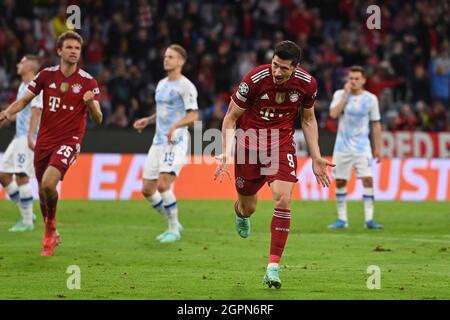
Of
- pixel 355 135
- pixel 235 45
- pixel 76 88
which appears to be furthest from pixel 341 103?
pixel 235 45

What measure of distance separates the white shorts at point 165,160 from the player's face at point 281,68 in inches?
184

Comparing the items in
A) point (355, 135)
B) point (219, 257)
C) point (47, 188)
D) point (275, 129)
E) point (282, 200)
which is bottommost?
point (219, 257)

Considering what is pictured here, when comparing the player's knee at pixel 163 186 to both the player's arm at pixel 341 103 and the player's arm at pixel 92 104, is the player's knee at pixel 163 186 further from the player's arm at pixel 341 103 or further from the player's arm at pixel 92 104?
the player's arm at pixel 341 103

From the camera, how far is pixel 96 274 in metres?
11.3

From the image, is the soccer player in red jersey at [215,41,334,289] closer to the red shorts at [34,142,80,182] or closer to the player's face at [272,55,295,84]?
the player's face at [272,55,295,84]

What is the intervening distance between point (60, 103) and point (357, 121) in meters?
6.39

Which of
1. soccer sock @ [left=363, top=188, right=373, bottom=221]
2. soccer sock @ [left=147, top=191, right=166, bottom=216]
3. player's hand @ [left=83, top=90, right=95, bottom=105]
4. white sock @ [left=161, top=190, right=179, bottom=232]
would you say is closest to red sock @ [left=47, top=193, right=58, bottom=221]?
player's hand @ [left=83, top=90, right=95, bottom=105]

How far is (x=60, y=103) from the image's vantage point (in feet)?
42.4

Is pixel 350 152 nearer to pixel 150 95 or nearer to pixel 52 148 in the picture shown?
pixel 52 148

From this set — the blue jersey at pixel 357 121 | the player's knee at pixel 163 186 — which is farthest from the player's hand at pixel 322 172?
the blue jersey at pixel 357 121

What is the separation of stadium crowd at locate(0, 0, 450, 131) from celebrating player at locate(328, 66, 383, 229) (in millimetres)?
7084

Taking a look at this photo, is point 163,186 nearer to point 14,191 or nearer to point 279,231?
point 14,191

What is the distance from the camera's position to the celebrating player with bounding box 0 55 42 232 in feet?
52.3

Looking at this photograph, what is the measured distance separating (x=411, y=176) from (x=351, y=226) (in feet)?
18.3
